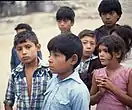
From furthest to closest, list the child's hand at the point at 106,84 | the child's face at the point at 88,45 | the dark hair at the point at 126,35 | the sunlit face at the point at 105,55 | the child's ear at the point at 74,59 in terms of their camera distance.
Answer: the child's face at the point at 88,45 → the dark hair at the point at 126,35 → the sunlit face at the point at 105,55 → the child's hand at the point at 106,84 → the child's ear at the point at 74,59

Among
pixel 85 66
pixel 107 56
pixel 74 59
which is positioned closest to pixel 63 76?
pixel 74 59

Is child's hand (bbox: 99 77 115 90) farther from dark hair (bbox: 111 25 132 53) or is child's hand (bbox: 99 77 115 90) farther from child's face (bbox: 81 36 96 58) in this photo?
child's face (bbox: 81 36 96 58)

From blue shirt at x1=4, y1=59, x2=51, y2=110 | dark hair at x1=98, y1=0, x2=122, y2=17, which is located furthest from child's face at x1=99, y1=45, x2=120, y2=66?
dark hair at x1=98, y1=0, x2=122, y2=17

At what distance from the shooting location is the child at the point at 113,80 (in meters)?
2.83

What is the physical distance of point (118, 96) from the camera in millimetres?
→ 2834

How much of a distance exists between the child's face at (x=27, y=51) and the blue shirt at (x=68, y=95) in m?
0.34

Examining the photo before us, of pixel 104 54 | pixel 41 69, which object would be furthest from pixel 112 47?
pixel 41 69

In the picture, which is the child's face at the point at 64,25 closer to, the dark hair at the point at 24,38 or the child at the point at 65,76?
the dark hair at the point at 24,38

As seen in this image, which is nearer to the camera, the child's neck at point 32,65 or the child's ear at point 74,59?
the child's ear at point 74,59

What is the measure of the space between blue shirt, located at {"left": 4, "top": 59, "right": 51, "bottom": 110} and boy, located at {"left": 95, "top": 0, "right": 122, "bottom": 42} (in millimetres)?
860

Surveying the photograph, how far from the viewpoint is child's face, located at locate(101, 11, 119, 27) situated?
371cm

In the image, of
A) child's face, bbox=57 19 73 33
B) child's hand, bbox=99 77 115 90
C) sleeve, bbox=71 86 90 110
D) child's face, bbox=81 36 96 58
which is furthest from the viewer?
child's face, bbox=57 19 73 33

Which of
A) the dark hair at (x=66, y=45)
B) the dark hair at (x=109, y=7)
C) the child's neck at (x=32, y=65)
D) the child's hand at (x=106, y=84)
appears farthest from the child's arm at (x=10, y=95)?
the dark hair at (x=109, y=7)

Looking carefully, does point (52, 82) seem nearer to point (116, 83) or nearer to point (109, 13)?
point (116, 83)
